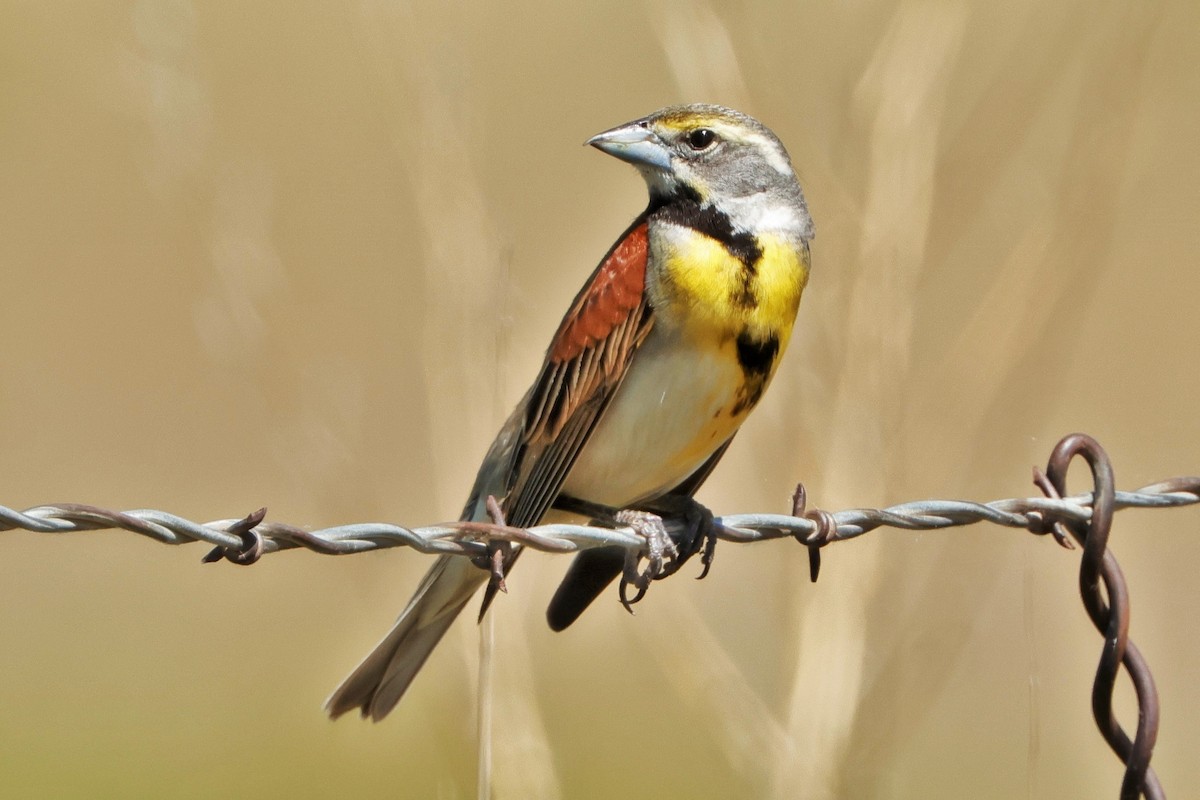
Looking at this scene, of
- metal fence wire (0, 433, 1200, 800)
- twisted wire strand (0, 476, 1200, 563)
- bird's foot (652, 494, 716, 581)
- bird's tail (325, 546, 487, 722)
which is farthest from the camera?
bird's foot (652, 494, 716, 581)

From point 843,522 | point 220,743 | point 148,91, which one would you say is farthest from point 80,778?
point 843,522

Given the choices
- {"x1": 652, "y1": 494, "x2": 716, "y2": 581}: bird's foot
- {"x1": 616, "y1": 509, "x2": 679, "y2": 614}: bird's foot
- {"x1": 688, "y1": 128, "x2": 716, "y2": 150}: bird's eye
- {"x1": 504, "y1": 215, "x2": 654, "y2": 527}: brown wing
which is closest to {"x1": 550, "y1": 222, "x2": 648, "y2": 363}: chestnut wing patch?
{"x1": 504, "y1": 215, "x2": 654, "y2": 527}: brown wing

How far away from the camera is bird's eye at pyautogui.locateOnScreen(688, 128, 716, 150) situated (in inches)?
159

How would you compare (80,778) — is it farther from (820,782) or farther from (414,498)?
(820,782)

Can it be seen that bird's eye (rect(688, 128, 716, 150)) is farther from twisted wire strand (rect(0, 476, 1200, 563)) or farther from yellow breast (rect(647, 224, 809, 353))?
twisted wire strand (rect(0, 476, 1200, 563))

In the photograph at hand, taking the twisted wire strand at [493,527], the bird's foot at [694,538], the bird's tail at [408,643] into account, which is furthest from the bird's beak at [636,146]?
the twisted wire strand at [493,527]

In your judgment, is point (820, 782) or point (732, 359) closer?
point (732, 359)

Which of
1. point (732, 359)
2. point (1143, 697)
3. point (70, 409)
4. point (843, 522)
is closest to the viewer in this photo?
point (1143, 697)

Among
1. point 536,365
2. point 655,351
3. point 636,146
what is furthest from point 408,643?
point 636,146

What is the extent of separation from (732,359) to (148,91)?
251cm

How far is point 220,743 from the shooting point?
21.8ft

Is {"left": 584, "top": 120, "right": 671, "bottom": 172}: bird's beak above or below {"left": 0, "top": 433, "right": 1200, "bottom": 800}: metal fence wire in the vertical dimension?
above

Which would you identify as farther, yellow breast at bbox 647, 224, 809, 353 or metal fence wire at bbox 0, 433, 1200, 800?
yellow breast at bbox 647, 224, 809, 353

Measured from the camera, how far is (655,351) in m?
3.73
